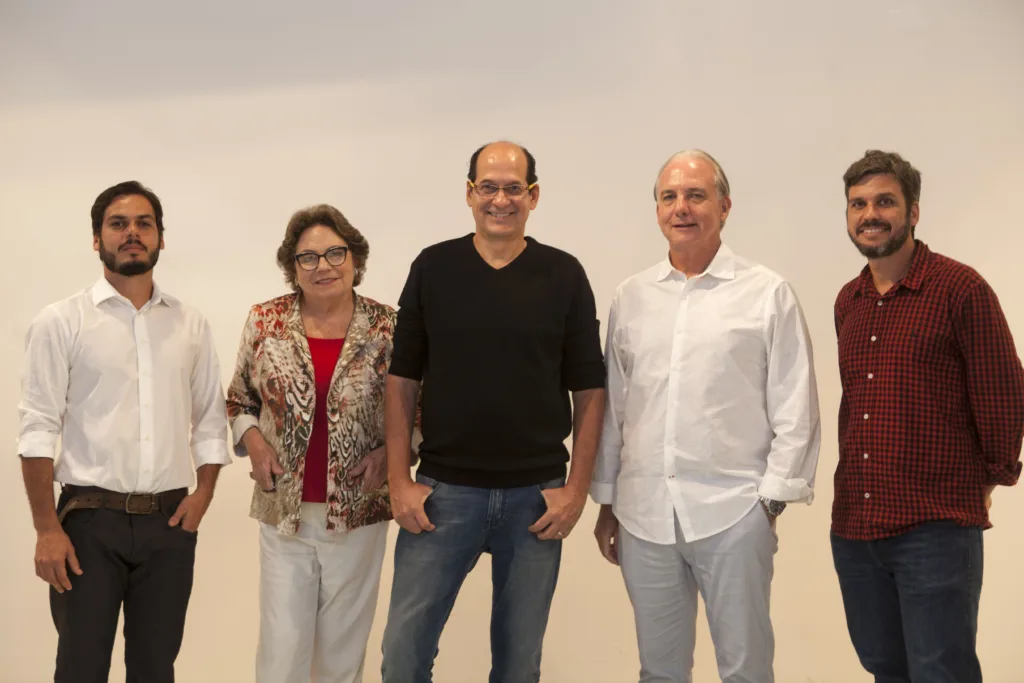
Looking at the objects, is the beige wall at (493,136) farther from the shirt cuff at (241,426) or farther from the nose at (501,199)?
the nose at (501,199)

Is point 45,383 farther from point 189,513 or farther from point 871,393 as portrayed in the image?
point 871,393

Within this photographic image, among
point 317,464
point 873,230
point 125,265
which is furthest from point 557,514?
point 125,265

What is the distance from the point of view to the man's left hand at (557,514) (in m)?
2.48

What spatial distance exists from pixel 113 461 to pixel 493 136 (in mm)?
2126

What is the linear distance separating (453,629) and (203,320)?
5.96 ft

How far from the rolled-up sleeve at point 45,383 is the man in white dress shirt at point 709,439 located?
1.62m

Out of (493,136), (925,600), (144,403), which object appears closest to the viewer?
(925,600)

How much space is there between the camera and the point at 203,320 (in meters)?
2.91

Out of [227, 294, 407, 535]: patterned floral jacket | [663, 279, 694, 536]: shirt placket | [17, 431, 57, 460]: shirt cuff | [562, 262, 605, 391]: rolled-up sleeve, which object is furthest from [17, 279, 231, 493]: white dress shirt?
[663, 279, 694, 536]: shirt placket

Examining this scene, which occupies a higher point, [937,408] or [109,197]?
[109,197]

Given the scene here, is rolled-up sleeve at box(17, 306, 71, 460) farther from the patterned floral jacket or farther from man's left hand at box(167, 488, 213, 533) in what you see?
the patterned floral jacket

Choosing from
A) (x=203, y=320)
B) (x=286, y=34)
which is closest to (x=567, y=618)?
(x=203, y=320)

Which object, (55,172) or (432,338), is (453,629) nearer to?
(432,338)

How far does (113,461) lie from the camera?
2.61 meters
